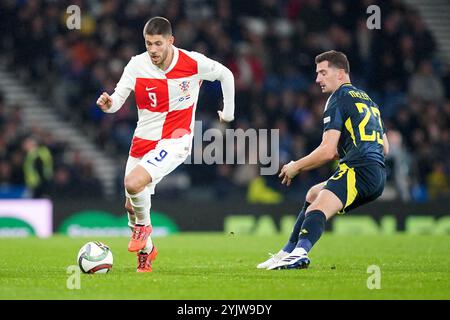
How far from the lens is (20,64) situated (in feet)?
70.3

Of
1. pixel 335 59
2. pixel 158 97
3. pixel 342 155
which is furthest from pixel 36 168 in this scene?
pixel 335 59

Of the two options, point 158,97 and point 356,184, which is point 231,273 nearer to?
point 356,184

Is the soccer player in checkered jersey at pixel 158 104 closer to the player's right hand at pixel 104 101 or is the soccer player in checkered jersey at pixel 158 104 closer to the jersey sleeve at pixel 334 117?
the player's right hand at pixel 104 101

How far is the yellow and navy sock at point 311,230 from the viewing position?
9.23 metres

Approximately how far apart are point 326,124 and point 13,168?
11027mm

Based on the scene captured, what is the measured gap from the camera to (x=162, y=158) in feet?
31.2

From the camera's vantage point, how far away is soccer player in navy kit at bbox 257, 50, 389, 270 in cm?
924

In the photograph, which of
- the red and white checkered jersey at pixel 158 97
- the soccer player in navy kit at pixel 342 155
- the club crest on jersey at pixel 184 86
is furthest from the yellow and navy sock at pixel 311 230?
the club crest on jersey at pixel 184 86

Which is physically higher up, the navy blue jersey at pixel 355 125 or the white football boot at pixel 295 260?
the navy blue jersey at pixel 355 125

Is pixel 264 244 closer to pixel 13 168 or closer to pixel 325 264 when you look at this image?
pixel 325 264

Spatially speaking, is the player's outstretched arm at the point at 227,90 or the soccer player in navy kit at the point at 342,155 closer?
the soccer player in navy kit at the point at 342,155

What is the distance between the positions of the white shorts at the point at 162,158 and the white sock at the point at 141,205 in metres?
0.09

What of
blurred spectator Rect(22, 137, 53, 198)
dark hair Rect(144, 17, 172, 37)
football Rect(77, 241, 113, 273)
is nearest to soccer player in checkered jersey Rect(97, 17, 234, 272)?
dark hair Rect(144, 17, 172, 37)
